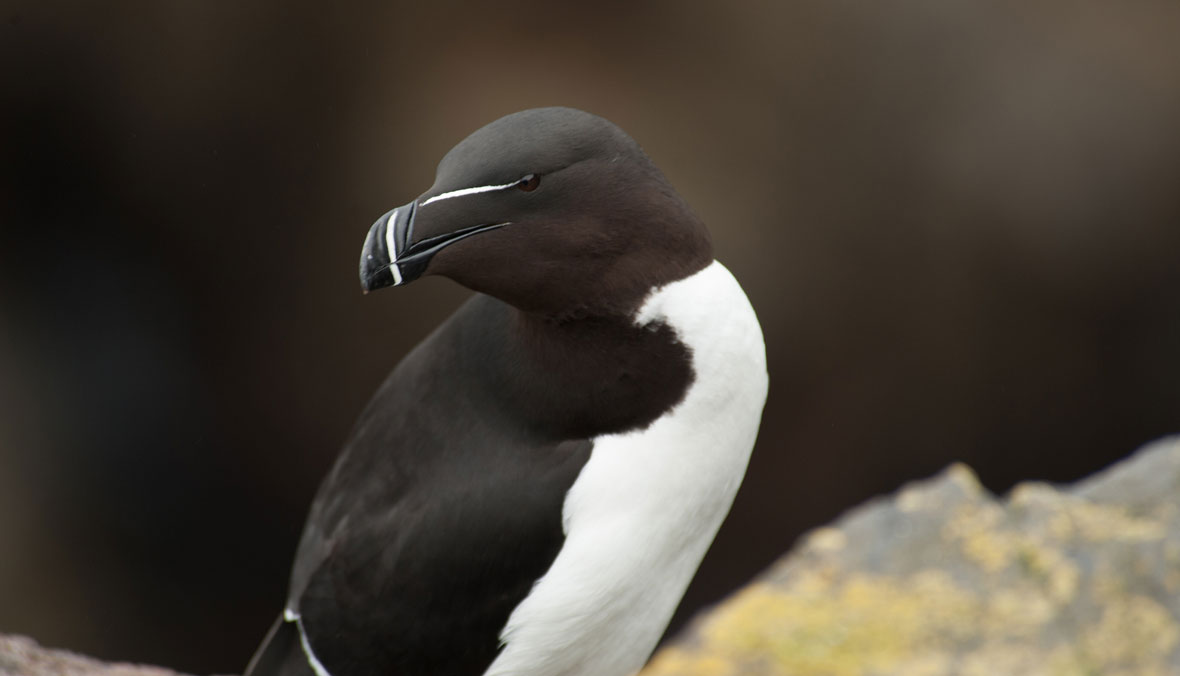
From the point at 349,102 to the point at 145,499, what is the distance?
2108 millimetres

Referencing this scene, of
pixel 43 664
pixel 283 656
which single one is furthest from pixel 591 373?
pixel 43 664

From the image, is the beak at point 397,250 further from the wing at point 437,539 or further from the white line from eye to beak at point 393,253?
the wing at point 437,539

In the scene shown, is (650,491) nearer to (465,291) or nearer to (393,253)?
(393,253)

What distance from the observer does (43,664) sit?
2.63m

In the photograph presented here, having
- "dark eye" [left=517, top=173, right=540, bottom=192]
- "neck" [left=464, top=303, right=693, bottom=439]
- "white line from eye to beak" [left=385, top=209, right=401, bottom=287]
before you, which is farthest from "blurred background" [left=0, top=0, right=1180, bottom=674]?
"white line from eye to beak" [left=385, top=209, right=401, bottom=287]

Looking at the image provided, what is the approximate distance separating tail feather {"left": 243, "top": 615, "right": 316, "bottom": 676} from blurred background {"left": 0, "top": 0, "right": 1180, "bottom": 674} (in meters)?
2.58

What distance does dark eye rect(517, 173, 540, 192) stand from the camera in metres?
2.05

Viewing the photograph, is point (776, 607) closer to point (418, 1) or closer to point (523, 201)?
point (523, 201)

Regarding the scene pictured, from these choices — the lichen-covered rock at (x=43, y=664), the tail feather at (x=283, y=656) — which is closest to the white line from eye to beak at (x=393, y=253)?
the tail feather at (x=283, y=656)

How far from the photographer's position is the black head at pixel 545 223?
6.62ft

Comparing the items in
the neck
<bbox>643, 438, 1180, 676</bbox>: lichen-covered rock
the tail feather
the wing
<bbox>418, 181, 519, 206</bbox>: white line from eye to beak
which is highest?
<bbox>418, 181, 519, 206</bbox>: white line from eye to beak

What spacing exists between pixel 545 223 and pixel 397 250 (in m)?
0.26

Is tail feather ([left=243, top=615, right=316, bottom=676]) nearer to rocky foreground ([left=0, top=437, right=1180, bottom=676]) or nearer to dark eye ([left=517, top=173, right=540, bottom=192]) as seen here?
rocky foreground ([left=0, top=437, right=1180, bottom=676])

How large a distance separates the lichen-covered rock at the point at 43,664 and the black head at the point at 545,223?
1210mm
